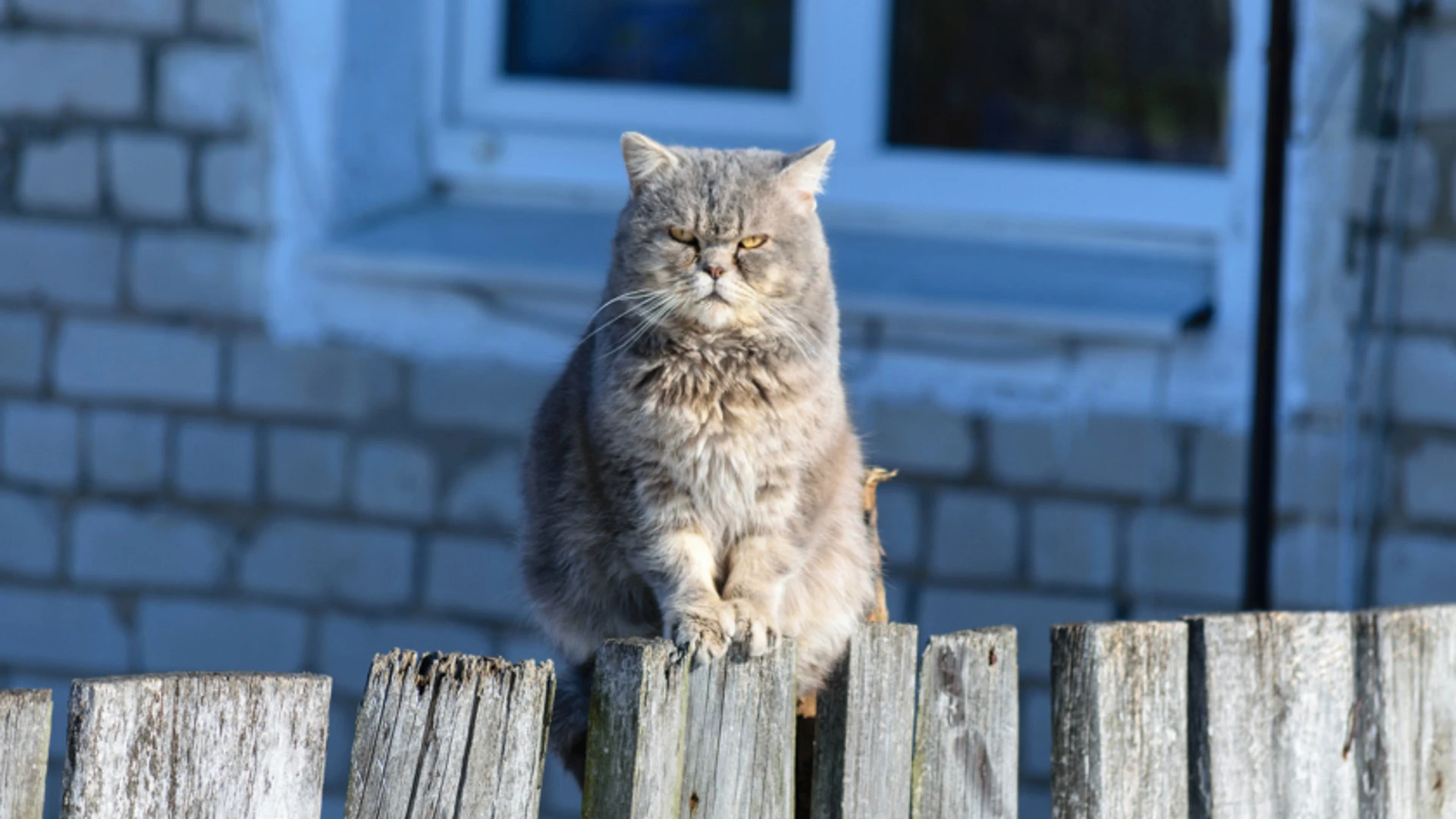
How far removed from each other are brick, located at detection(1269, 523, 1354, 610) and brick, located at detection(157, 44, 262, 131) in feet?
9.80

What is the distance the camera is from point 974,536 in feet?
12.7

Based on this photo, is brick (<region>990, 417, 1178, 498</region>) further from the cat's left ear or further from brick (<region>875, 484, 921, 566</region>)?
the cat's left ear

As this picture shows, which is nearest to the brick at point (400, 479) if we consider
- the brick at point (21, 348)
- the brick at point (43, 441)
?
the brick at point (43, 441)

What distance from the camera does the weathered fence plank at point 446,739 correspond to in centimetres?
146

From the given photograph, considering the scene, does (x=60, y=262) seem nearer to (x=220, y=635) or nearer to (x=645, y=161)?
(x=220, y=635)

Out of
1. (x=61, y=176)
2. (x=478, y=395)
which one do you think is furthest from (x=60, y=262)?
(x=478, y=395)

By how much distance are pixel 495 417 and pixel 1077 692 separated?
2601 millimetres

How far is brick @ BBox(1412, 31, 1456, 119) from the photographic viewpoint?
3430mm

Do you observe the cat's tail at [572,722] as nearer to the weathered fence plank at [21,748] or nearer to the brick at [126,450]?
the weathered fence plank at [21,748]

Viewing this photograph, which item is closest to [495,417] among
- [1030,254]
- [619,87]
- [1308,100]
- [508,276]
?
[508,276]

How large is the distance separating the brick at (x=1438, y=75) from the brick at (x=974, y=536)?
140 cm

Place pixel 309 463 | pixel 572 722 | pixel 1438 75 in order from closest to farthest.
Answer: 1. pixel 572 722
2. pixel 1438 75
3. pixel 309 463

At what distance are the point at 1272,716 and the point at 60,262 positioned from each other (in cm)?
359

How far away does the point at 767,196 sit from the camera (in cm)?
219
